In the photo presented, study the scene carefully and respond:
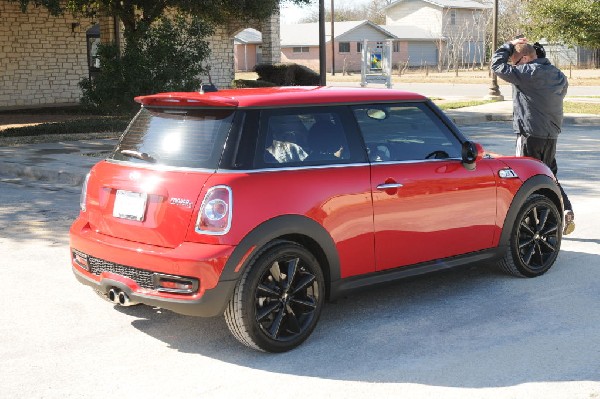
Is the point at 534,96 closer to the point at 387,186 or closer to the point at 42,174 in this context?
the point at 387,186

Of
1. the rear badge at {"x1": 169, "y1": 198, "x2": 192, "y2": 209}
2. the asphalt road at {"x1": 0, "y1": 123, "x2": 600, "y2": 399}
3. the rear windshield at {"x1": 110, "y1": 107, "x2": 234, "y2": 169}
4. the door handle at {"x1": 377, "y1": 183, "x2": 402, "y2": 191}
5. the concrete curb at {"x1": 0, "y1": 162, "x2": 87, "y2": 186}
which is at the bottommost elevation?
the asphalt road at {"x1": 0, "y1": 123, "x2": 600, "y2": 399}

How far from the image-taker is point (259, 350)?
5.04 m

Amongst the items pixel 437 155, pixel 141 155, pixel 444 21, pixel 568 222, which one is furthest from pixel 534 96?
pixel 444 21

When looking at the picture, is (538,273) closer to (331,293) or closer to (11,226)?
(331,293)

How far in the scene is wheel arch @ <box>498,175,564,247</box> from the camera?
6422 millimetres

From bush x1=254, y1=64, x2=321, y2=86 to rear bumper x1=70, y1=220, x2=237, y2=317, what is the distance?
1245 inches

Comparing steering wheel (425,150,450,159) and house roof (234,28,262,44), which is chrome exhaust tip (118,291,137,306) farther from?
house roof (234,28,262,44)

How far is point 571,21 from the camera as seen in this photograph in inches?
1202

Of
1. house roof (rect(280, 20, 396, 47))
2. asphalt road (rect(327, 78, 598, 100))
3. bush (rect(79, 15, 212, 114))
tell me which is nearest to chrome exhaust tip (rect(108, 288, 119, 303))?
bush (rect(79, 15, 212, 114))

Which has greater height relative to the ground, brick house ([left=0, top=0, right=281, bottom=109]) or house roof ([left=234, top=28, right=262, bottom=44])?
house roof ([left=234, top=28, right=262, bottom=44])

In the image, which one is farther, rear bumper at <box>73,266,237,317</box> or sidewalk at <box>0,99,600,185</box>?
sidewalk at <box>0,99,600,185</box>

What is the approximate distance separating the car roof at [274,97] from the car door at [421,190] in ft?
0.29

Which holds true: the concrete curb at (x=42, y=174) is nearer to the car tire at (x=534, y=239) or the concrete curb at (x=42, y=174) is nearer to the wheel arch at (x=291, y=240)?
the car tire at (x=534, y=239)

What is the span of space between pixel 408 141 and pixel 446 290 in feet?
4.24
